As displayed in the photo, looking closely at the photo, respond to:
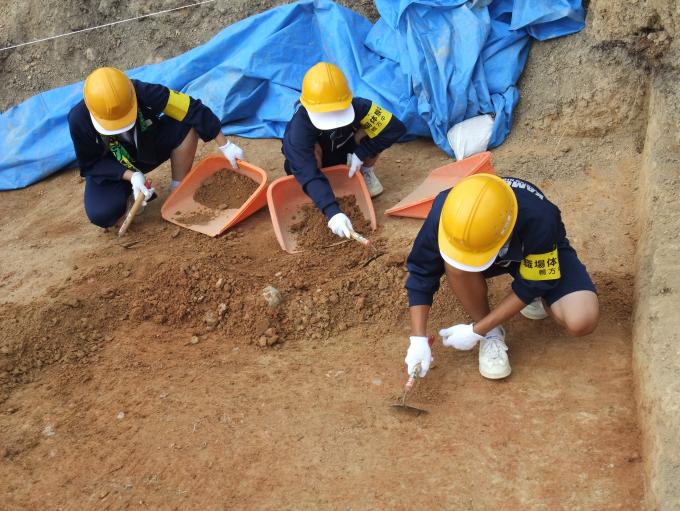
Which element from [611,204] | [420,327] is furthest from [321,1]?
[420,327]

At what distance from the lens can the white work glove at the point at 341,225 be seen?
3.33 m

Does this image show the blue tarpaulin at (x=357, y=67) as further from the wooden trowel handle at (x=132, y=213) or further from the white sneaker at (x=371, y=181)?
the wooden trowel handle at (x=132, y=213)

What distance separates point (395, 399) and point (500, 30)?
102 inches

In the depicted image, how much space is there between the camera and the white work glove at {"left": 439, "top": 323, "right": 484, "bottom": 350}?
8.40 feet

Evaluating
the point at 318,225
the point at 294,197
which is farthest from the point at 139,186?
the point at 318,225

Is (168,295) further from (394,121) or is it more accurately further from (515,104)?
(515,104)

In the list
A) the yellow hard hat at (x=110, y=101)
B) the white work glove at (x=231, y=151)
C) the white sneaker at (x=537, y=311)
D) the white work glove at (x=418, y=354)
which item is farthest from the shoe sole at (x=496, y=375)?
the yellow hard hat at (x=110, y=101)

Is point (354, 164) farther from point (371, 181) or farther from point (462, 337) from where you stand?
point (462, 337)

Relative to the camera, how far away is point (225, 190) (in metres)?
4.17

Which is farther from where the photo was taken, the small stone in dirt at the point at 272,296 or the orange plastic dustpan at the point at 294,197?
the orange plastic dustpan at the point at 294,197

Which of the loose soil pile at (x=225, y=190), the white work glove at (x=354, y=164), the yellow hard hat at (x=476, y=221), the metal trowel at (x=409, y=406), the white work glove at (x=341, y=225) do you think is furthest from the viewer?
the loose soil pile at (x=225, y=190)

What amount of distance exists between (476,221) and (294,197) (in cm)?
187

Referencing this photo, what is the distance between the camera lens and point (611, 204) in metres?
3.53

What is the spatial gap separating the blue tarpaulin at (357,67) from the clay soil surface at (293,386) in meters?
0.79
